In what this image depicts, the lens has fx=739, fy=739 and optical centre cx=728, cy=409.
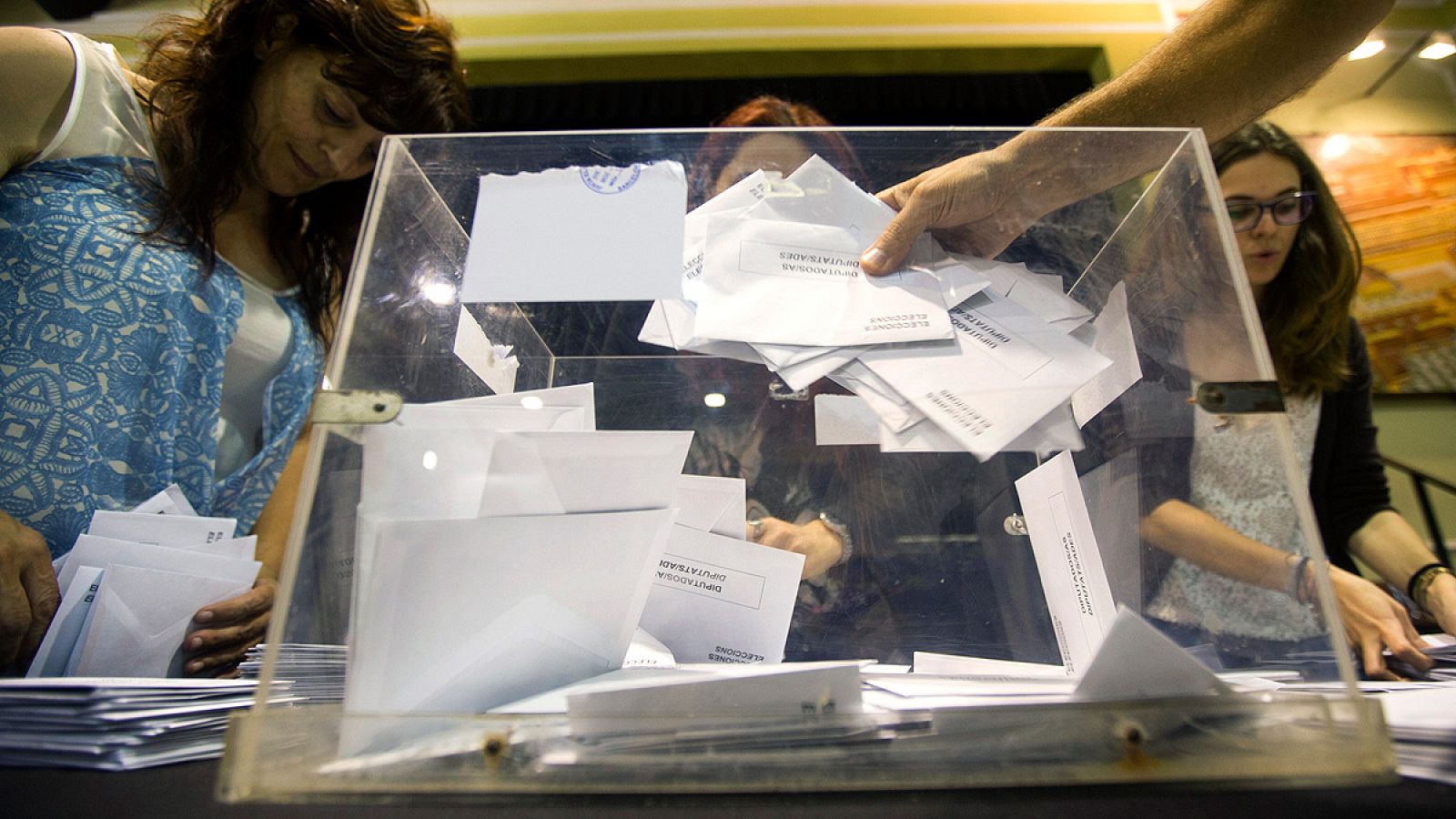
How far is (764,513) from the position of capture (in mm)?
666

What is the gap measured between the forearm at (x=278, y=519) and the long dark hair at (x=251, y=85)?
0.22 m

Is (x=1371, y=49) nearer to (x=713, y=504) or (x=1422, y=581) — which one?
(x=1422, y=581)

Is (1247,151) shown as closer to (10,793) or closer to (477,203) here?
(477,203)

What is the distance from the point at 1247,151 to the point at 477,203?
1439 millimetres

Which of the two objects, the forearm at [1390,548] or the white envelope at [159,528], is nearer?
the white envelope at [159,528]

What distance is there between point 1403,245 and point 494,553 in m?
3.96

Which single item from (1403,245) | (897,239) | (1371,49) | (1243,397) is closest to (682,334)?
(897,239)

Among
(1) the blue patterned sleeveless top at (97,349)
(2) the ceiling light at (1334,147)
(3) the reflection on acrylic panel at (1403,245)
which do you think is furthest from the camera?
(2) the ceiling light at (1334,147)

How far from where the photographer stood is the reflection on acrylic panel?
2.94m

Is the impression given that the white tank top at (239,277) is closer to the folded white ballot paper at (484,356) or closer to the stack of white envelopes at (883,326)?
the folded white ballot paper at (484,356)

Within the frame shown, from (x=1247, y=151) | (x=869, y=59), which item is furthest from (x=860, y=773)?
(x=869, y=59)

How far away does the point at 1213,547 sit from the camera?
55 cm

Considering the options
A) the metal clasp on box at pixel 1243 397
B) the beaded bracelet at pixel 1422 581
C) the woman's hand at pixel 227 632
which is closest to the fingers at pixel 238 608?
the woman's hand at pixel 227 632

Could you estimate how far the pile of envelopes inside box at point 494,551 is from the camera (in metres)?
0.44
